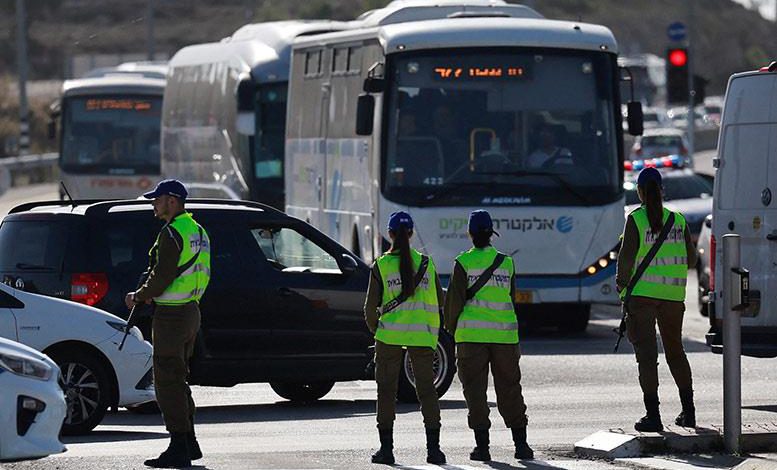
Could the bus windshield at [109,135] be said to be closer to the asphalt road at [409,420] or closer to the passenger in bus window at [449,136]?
the passenger in bus window at [449,136]

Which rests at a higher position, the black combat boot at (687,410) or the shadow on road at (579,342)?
the black combat boot at (687,410)

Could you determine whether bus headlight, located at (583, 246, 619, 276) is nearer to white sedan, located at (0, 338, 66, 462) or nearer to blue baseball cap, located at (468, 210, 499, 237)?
blue baseball cap, located at (468, 210, 499, 237)

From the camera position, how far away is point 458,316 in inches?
479

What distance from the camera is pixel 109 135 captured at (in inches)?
1603

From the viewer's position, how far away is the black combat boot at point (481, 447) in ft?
39.4

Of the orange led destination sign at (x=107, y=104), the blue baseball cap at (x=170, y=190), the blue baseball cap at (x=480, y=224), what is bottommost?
the blue baseball cap at (x=480, y=224)

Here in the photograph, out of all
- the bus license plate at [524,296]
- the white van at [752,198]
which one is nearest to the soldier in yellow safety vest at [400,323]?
the white van at [752,198]

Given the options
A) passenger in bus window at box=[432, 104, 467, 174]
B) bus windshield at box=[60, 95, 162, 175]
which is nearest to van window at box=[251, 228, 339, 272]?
passenger in bus window at box=[432, 104, 467, 174]

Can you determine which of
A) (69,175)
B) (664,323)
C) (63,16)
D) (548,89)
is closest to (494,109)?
(548,89)

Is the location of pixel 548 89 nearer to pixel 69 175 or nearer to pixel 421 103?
pixel 421 103

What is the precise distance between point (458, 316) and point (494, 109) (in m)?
9.67

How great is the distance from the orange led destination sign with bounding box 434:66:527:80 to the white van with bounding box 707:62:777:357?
259 inches

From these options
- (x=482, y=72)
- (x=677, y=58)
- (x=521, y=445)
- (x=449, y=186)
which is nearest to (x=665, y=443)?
(x=521, y=445)

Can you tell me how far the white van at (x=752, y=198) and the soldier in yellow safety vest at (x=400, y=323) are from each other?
10.5 ft
